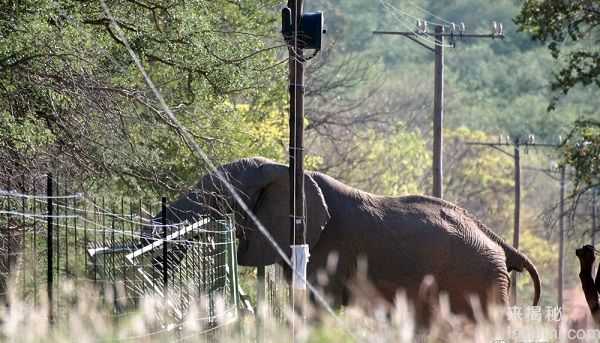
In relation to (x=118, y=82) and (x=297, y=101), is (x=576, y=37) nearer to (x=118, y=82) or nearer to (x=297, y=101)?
(x=297, y=101)

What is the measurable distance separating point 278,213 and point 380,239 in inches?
80.1

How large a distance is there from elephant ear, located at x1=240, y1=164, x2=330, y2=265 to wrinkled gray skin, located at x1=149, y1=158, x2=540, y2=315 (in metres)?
0.02

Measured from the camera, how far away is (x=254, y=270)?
30453mm

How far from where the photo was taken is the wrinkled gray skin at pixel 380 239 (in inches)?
873

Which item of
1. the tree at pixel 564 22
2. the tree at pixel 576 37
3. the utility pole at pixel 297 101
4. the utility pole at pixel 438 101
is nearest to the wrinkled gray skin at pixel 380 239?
the tree at pixel 576 37

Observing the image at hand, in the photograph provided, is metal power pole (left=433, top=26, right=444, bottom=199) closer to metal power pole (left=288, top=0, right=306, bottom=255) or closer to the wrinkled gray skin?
the wrinkled gray skin

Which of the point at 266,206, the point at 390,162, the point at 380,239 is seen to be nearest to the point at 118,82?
the point at 266,206

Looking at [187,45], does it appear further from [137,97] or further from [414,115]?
[414,115]

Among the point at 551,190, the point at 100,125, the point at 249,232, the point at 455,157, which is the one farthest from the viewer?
the point at 551,190

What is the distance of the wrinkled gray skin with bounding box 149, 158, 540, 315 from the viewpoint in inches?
873

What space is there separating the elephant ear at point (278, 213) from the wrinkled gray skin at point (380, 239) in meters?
0.02

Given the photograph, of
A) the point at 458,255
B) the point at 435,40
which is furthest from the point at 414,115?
the point at 458,255

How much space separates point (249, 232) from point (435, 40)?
36.3 feet

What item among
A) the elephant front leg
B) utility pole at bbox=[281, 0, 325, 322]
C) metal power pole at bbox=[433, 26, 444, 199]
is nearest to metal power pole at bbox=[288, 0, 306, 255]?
utility pole at bbox=[281, 0, 325, 322]
